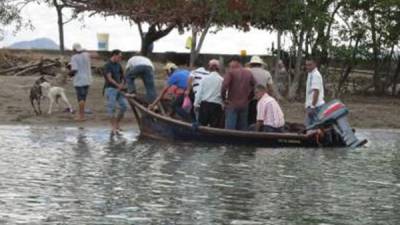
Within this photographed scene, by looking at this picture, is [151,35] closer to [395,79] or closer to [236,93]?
[395,79]

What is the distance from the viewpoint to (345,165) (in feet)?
51.2

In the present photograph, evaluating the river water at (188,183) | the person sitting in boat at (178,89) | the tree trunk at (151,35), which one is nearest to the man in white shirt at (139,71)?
the person sitting in boat at (178,89)

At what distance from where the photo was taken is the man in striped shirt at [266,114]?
18141 mm

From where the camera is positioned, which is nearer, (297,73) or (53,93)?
(53,93)

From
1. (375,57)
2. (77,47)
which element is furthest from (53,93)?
(375,57)

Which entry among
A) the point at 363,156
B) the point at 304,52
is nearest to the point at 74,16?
the point at 304,52

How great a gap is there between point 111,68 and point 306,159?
569 cm

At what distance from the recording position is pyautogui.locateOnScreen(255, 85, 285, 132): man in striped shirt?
18141 millimetres

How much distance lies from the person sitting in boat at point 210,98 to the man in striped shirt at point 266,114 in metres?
0.79

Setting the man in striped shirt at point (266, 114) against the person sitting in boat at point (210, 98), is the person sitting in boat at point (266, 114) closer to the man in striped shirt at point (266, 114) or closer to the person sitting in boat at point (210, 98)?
the man in striped shirt at point (266, 114)

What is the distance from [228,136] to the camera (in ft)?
59.5

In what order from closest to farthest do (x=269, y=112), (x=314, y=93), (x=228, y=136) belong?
(x=228, y=136)
(x=269, y=112)
(x=314, y=93)

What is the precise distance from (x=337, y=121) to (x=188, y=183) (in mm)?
6272

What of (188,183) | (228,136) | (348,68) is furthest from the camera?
(348,68)
